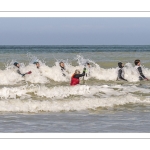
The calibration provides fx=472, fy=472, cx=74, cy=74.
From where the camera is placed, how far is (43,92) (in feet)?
50.8

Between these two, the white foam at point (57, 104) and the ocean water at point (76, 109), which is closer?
the ocean water at point (76, 109)

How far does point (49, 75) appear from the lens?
22.4 metres

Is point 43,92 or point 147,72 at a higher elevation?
point 147,72

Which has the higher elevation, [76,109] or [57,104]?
[57,104]

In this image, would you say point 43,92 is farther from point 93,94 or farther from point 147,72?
point 147,72

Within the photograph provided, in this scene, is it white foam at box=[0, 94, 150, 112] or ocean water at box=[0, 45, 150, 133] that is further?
white foam at box=[0, 94, 150, 112]

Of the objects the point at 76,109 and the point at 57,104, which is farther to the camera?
the point at 57,104
